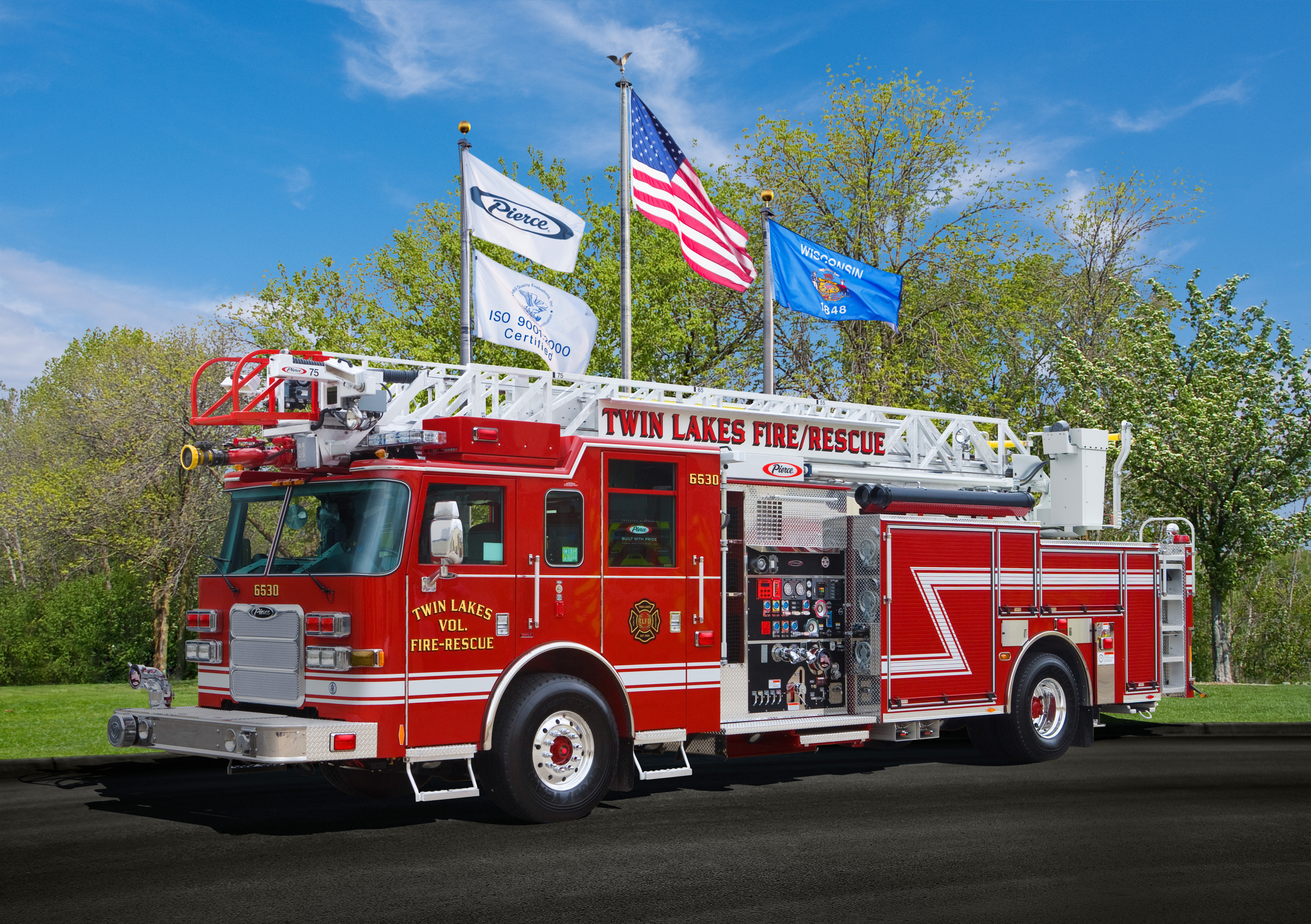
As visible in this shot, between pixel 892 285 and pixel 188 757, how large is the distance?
476 inches

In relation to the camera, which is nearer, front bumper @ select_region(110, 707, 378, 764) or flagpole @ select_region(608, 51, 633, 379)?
front bumper @ select_region(110, 707, 378, 764)

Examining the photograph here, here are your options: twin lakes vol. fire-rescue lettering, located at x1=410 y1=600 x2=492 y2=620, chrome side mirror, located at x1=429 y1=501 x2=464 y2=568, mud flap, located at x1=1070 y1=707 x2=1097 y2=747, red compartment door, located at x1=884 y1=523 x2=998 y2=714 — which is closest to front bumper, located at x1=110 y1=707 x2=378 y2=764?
twin lakes vol. fire-rescue lettering, located at x1=410 y1=600 x2=492 y2=620

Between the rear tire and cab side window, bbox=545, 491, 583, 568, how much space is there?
19.0ft

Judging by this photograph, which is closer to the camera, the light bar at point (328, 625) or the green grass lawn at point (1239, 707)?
the light bar at point (328, 625)

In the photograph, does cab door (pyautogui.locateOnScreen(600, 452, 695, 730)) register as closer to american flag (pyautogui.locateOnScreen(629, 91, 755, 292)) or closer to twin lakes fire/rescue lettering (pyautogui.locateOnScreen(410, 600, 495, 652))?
twin lakes fire/rescue lettering (pyautogui.locateOnScreen(410, 600, 495, 652))

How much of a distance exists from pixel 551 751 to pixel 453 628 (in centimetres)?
126

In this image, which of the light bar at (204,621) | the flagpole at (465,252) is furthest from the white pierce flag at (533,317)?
the light bar at (204,621)

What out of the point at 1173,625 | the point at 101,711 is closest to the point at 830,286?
the point at 1173,625

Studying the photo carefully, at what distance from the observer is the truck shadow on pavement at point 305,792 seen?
32.0 ft

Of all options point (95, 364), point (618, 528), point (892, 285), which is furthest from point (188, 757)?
point (95, 364)

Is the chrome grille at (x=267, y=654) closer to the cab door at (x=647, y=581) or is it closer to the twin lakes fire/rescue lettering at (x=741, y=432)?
the cab door at (x=647, y=581)

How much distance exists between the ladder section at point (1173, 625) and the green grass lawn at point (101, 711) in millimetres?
2997

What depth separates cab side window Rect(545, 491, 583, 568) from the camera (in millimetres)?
9914

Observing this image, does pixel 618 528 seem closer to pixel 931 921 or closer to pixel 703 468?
pixel 703 468
